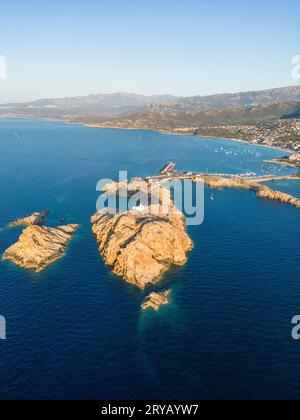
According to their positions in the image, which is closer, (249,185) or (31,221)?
(31,221)

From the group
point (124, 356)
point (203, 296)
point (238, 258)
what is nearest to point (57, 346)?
point (124, 356)

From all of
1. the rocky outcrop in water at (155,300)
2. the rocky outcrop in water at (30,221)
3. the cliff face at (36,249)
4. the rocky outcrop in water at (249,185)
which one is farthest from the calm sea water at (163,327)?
the rocky outcrop in water at (249,185)

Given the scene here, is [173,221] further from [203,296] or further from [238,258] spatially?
[203,296]

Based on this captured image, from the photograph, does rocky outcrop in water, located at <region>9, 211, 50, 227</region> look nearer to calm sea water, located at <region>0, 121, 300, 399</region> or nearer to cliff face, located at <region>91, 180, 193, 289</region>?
calm sea water, located at <region>0, 121, 300, 399</region>

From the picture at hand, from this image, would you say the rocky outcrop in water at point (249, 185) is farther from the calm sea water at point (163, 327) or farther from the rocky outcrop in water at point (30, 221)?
the rocky outcrop in water at point (30, 221)

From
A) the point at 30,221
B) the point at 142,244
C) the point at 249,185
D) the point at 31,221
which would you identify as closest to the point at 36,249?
the point at 31,221

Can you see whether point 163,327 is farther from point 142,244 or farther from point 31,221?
point 31,221

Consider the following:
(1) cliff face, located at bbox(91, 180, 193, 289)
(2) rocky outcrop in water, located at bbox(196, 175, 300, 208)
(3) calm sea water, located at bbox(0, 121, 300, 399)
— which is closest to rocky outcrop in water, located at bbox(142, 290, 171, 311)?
(3) calm sea water, located at bbox(0, 121, 300, 399)
